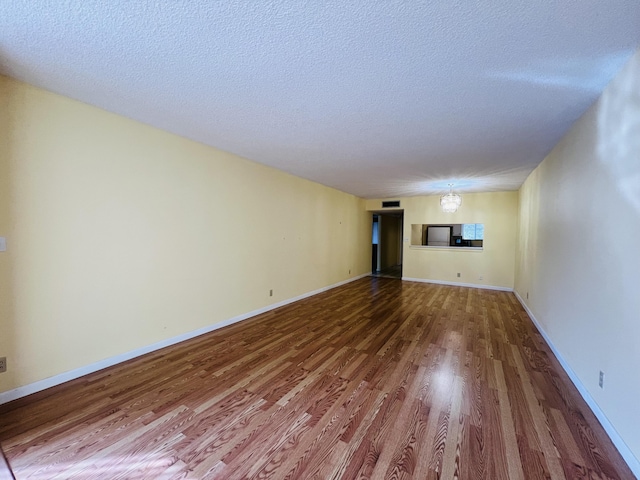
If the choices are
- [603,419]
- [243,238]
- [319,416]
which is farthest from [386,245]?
[319,416]

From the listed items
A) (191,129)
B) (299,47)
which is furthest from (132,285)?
(299,47)

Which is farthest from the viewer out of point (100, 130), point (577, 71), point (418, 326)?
point (418, 326)

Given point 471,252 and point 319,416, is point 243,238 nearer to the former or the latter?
point 319,416

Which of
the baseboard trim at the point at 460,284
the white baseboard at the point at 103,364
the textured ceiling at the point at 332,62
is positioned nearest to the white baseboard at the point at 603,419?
the textured ceiling at the point at 332,62

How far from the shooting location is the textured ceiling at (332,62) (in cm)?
135

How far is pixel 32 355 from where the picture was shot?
2158 mm

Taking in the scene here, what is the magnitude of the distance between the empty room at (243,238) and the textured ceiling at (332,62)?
17 mm

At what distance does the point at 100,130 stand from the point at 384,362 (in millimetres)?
3584

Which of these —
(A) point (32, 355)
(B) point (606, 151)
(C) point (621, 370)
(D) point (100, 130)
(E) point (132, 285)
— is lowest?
(A) point (32, 355)

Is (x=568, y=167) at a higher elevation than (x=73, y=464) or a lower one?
higher

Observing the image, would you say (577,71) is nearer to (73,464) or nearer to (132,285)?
(73,464)

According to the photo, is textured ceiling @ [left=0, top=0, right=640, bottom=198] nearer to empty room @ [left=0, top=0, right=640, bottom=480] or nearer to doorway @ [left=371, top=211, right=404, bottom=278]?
empty room @ [left=0, top=0, right=640, bottom=480]

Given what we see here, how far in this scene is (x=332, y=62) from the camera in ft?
5.72

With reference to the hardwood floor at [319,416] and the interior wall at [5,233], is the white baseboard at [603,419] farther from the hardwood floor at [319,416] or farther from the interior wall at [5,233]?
the interior wall at [5,233]
